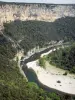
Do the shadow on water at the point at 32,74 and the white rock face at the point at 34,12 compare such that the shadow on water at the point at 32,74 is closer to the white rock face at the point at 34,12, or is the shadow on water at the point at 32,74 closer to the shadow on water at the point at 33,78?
the shadow on water at the point at 33,78

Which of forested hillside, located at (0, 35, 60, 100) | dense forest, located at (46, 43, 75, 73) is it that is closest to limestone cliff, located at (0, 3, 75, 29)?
dense forest, located at (46, 43, 75, 73)

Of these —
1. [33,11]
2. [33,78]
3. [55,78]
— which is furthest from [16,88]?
[33,11]

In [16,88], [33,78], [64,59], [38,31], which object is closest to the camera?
[16,88]

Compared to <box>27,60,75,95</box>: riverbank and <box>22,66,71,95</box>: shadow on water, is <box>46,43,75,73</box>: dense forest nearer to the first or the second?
<box>27,60,75,95</box>: riverbank

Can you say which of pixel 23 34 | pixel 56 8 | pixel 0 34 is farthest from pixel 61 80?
pixel 56 8

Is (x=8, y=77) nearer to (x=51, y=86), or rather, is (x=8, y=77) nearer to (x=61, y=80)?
(x=51, y=86)

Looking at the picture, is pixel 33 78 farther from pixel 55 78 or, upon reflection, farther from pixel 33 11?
pixel 33 11
